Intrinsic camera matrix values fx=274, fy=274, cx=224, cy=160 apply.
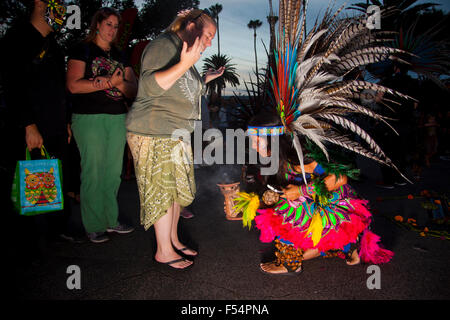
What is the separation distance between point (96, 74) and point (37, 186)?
96 cm

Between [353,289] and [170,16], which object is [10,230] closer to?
[353,289]

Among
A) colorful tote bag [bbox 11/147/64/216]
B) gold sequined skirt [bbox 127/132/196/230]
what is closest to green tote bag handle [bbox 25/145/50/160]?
colorful tote bag [bbox 11/147/64/216]

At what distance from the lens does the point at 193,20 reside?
1693 millimetres

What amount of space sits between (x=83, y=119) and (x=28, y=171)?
0.54 meters

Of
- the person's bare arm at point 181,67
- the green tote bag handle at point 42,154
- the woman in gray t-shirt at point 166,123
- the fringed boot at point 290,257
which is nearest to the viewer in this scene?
the person's bare arm at point 181,67

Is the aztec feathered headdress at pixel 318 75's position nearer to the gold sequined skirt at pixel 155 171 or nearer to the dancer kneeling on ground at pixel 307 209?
the dancer kneeling on ground at pixel 307 209

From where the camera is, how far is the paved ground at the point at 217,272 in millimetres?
1713

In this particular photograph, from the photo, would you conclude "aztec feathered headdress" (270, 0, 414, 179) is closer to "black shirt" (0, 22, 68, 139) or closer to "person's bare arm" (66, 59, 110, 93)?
"person's bare arm" (66, 59, 110, 93)

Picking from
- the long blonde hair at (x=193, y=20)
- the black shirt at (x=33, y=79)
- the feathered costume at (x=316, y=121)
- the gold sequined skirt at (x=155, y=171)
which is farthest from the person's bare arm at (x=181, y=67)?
the black shirt at (x=33, y=79)

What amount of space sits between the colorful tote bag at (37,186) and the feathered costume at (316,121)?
4.86 feet

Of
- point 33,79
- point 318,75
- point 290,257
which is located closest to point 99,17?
point 33,79

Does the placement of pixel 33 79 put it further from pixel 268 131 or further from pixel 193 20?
pixel 268 131

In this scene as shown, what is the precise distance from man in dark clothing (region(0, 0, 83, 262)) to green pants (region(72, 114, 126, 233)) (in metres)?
0.19

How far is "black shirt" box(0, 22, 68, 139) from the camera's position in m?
1.91
